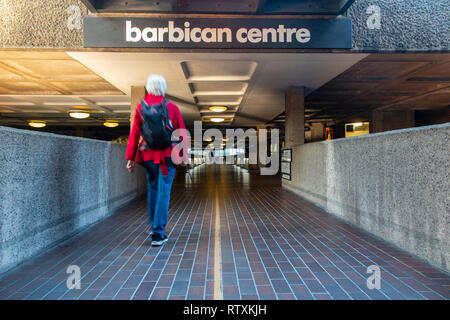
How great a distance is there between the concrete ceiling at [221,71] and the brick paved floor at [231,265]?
12.9 ft

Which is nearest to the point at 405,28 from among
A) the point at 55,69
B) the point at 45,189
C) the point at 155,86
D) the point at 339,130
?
the point at 155,86

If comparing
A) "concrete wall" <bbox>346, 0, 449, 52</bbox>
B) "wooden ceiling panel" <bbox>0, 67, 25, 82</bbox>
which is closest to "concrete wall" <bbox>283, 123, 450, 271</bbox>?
"concrete wall" <bbox>346, 0, 449, 52</bbox>

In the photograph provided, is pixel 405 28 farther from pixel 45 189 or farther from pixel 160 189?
pixel 45 189

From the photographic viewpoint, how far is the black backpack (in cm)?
350

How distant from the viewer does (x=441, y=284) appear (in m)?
2.57

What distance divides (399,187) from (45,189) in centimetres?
437

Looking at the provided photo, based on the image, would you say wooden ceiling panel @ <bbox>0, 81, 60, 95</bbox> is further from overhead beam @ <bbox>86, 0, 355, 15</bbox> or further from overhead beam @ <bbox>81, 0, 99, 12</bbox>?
overhead beam @ <bbox>86, 0, 355, 15</bbox>

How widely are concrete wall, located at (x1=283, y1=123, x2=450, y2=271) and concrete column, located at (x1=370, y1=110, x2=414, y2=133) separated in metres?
12.2

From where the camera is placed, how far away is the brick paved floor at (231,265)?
2.46 m

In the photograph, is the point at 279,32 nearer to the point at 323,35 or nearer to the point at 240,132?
the point at 323,35

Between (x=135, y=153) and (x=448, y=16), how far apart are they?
694 cm

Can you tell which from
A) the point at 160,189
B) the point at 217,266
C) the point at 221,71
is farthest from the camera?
the point at 221,71

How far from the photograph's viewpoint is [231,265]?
3.09 m

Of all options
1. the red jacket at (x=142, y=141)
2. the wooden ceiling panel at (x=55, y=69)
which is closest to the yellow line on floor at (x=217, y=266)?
the red jacket at (x=142, y=141)
